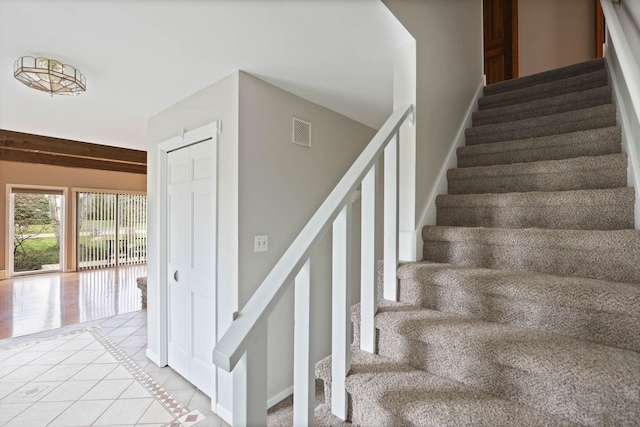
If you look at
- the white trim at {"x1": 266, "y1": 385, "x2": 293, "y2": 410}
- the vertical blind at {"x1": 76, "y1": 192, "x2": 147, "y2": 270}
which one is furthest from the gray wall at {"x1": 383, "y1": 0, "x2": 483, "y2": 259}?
the vertical blind at {"x1": 76, "y1": 192, "x2": 147, "y2": 270}

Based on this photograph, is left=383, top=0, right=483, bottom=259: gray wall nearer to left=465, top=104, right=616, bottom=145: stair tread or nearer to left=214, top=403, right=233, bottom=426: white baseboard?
left=465, top=104, right=616, bottom=145: stair tread

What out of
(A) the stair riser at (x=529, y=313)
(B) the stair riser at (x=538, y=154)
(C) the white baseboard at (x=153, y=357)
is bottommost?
(C) the white baseboard at (x=153, y=357)

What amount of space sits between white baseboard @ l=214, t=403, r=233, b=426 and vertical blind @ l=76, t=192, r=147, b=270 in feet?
23.7

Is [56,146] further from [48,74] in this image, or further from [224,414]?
[224,414]

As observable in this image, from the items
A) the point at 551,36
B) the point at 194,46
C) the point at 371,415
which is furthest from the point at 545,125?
the point at 551,36

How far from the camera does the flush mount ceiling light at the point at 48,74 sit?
6.02 ft

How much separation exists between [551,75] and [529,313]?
2525mm

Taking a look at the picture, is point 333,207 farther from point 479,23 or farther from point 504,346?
point 479,23

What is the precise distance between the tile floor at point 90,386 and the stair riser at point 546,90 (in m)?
3.42

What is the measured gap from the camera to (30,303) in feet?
15.6

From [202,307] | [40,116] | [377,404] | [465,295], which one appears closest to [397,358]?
[377,404]

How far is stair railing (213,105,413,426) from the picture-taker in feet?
2.23

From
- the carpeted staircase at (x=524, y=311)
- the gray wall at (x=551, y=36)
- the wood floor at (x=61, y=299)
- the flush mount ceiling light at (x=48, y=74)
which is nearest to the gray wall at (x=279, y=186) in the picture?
the carpeted staircase at (x=524, y=311)

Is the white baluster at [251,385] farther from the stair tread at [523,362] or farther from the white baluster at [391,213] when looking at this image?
the white baluster at [391,213]
